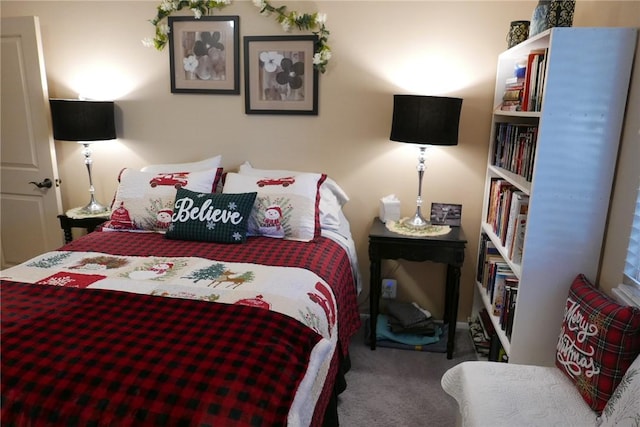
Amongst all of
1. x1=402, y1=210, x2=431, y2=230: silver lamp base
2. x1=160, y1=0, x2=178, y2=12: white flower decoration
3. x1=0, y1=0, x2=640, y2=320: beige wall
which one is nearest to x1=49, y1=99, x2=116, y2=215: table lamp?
x1=0, y1=0, x2=640, y2=320: beige wall

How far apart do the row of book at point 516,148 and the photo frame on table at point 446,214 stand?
0.36 metres

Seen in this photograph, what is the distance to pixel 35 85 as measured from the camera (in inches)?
119

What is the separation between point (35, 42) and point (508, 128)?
3013 millimetres

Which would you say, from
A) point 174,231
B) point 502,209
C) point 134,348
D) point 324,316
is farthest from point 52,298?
point 502,209

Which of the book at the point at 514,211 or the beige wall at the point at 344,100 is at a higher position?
the beige wall at the point at 344,100

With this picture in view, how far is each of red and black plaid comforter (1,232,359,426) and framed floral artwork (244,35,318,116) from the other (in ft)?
5.20

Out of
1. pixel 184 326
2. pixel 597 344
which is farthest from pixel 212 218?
pixel 597 344

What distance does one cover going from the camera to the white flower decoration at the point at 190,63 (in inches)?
113

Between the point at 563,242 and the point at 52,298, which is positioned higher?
the point at 563,242

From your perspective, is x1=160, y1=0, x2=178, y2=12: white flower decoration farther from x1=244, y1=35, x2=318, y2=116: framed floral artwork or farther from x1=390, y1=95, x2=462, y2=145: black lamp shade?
x1=390, y1=95, x2=462, y2=145: black lamp shade

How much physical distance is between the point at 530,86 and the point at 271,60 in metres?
1.53

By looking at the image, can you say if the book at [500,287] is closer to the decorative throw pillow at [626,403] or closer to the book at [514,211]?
the book at [514,211]

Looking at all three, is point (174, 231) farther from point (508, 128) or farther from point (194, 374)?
point (508, 128)

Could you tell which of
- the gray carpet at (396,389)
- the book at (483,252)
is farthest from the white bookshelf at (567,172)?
the book at (483,252)
